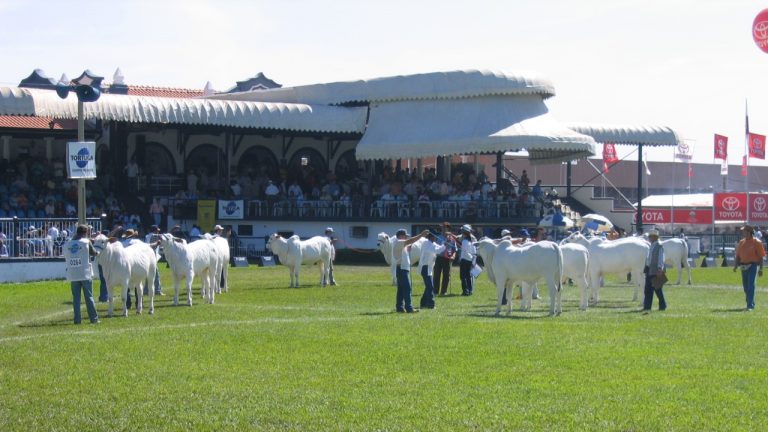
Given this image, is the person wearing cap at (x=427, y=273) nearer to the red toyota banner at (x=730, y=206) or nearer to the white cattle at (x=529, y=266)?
the white cattle at (x=529, y=266)

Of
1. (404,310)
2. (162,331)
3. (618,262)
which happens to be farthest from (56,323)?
(618,262)

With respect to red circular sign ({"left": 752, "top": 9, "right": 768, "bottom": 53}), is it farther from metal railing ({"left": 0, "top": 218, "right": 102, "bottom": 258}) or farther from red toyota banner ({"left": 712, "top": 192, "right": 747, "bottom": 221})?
metal railing ({"left": 0, "top": 218, "right": 102, "bottom": 258})

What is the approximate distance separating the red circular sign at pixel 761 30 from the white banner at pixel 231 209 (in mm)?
21784

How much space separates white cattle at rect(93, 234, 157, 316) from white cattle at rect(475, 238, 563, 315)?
7.18m

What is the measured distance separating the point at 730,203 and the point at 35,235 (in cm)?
3788

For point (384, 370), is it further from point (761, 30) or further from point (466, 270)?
point (761, 30)

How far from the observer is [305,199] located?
52.2 metres

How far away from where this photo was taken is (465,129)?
5119 centimetres

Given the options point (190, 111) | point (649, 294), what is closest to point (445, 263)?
point (649, 294)

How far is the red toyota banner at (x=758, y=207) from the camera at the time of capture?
59438 millimetres

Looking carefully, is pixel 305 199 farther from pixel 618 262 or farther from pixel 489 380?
pixel 489 380

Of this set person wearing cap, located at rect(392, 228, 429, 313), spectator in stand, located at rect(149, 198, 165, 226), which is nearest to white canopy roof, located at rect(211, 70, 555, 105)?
spectator in stand, located at rect(149, 198, 165, 226)

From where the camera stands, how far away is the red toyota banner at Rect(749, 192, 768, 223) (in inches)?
2340

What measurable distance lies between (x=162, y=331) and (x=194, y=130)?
3391 cm
